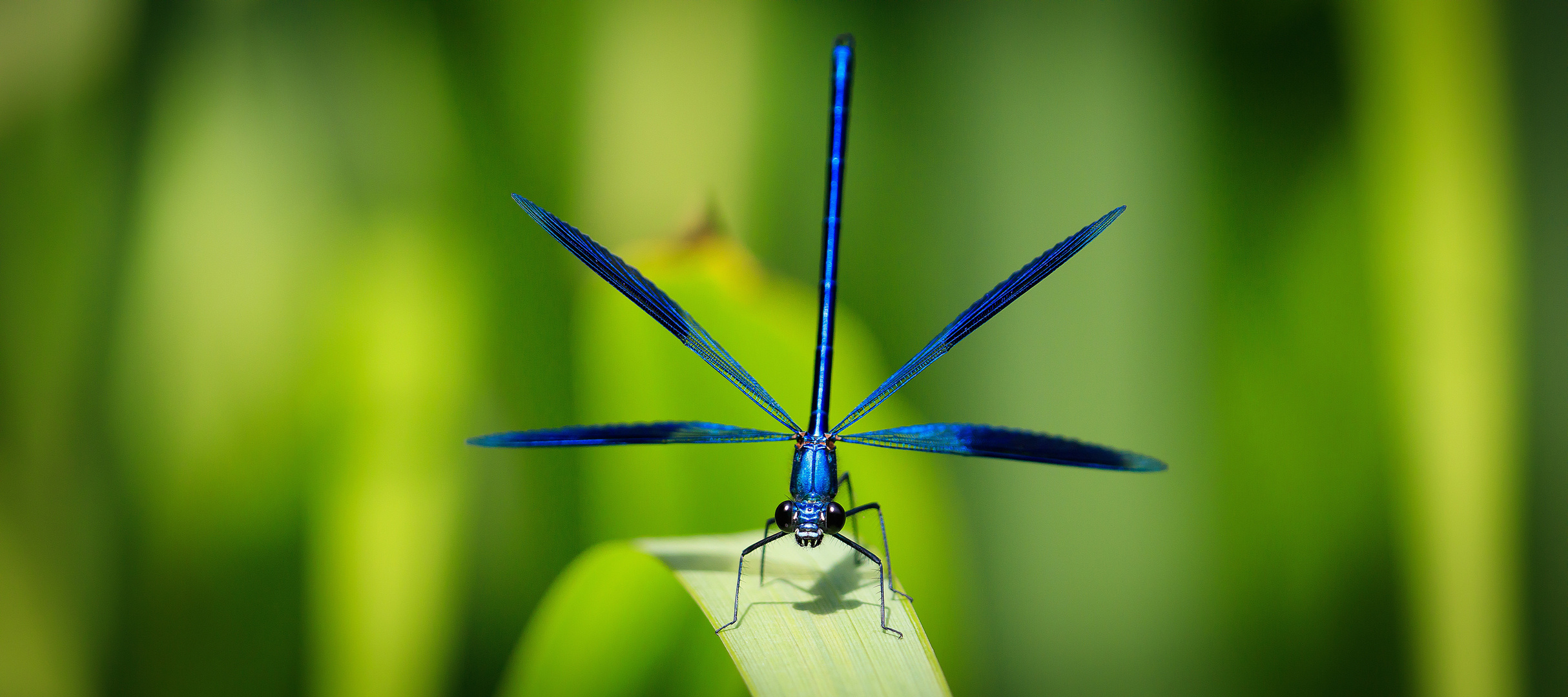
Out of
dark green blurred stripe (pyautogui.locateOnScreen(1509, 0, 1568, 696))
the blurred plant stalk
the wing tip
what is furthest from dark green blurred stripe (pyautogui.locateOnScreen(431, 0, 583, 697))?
dark green blurred stripe (pyautogui.locateOnScreen(1509, 0, 1568, 696))

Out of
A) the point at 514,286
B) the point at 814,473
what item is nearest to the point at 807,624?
the point at 814,473

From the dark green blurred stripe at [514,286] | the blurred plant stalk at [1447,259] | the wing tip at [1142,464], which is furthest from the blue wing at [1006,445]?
the blurred plant stalk at [1447,259]

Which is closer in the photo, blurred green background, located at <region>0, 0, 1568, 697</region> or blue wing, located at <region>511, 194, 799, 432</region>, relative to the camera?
blue wing, located at <region>511, 194, 799, 432</region>

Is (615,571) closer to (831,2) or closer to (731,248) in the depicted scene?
(731,248)

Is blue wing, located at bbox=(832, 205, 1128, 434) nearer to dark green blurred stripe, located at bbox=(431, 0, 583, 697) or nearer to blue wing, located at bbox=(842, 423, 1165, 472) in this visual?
blue wing, located at bbox=(842, 423, 1165, 472)

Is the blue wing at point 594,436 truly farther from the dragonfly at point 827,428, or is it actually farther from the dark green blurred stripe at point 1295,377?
the dark green blurred stripe at point 1295,377

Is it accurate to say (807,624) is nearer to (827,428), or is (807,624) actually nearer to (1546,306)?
(827,428)
